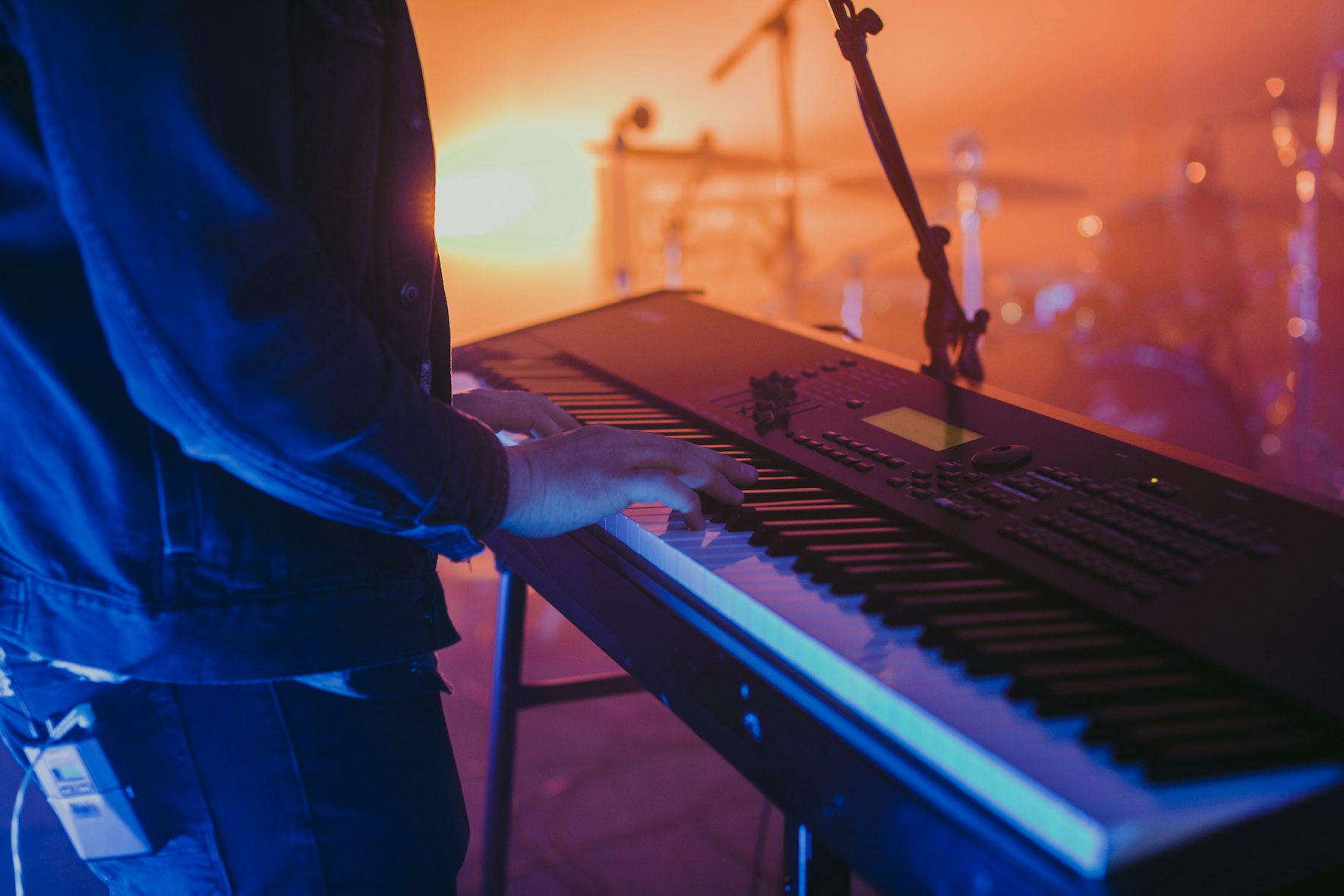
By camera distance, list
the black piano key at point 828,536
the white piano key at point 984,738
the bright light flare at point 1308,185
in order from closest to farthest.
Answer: the white piano key at point 984,738
the black piano key at point 828,536
the bright light flare at point 1308,185

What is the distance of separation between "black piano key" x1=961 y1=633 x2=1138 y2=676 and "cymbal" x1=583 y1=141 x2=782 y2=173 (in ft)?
9.60

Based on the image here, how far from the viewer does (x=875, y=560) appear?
31.4 inches

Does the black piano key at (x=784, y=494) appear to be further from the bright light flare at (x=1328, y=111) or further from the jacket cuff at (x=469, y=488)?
the bright light flare at (x=1328, y=111)

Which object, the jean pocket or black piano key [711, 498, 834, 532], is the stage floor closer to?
black piano key [711, 498, 834, 532]

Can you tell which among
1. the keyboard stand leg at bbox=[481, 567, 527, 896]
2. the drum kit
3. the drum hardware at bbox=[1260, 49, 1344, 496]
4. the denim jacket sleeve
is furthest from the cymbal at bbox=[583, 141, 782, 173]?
the denim jacket sleeve

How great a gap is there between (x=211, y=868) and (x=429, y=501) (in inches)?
14.9

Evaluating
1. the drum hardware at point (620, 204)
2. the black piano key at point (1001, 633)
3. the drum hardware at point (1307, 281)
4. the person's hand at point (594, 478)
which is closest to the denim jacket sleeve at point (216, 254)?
the person's hand at point (594, 478)

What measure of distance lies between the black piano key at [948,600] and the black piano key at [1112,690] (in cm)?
11

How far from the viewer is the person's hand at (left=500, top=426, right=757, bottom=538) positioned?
0.80 metres

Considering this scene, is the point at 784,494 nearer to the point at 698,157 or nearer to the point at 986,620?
the point at 986,620

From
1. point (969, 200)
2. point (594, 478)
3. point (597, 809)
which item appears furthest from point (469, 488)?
point (969, 200)

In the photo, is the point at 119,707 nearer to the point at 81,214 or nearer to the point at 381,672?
the point at 381,672

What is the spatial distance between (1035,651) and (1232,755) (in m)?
0.14

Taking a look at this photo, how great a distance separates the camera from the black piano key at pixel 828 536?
844 mm
